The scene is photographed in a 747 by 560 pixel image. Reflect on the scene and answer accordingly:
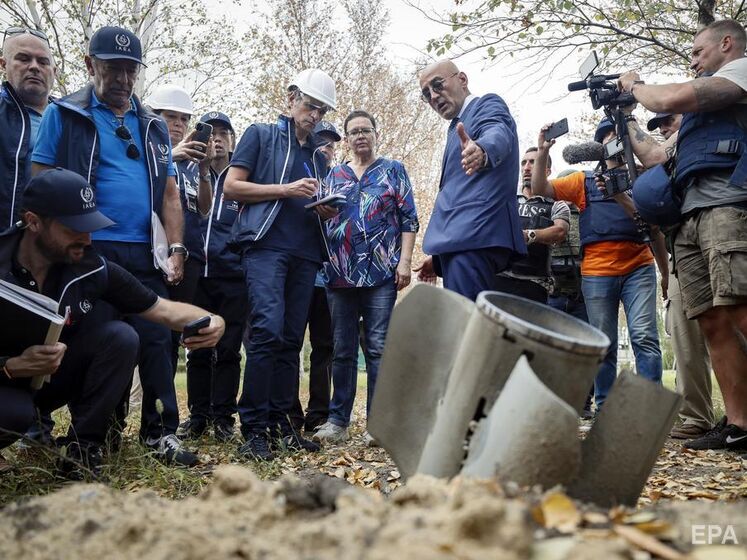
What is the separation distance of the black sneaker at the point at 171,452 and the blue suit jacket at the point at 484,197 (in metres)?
1.73

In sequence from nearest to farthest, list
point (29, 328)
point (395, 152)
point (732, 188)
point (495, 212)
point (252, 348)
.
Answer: point (29, 328) < point (732, 188) < point (495, 212) < point (252, 348) < point (395, 152)

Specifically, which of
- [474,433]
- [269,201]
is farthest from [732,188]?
[269,201]

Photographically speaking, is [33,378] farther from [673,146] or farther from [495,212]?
[673,146]

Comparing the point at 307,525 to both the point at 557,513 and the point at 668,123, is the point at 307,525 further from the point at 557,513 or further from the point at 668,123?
the point at 668,123

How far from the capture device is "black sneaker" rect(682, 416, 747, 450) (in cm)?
377

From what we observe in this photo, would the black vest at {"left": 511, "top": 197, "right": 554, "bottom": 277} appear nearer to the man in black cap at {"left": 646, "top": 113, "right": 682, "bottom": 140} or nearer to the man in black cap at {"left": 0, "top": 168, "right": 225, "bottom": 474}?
the man in black cap at {"left": 646, "top": 113, "right": 682, "bottom": 140}

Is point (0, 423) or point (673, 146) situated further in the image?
point (673, 146)

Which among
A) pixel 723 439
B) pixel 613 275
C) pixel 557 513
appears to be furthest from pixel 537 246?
pixel 557 513

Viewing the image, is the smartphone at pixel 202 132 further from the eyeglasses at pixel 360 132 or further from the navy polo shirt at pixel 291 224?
the eyeglasses at pixel 360 132

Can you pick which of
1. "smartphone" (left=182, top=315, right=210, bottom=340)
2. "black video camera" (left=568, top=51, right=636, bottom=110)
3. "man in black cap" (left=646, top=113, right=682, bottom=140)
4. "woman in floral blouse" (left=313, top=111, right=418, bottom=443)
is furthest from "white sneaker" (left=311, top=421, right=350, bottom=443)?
"man in black cap" (left=646, top=113, right=682, bottom=140)

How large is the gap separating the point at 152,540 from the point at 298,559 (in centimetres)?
34

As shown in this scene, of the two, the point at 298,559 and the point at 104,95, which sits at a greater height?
the point at 104,95

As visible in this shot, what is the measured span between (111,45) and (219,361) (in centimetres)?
228

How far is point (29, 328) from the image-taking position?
2.88 meters
